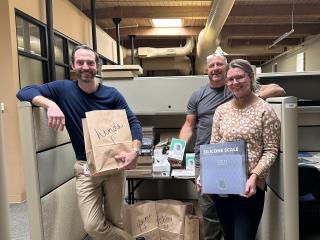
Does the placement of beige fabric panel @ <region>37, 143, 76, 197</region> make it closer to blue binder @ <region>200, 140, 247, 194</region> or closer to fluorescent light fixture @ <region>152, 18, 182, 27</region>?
blue binder @ <region>200, 140, 247, 194</region>

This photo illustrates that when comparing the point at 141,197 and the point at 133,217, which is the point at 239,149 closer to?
the point at 133,217

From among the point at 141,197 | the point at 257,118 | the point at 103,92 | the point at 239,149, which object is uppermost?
the point at 103,92

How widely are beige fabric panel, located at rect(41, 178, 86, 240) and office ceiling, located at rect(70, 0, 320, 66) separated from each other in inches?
178

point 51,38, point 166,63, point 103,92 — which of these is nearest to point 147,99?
point 103,92

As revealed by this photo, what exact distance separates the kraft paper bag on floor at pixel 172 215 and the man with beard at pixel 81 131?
549 millimetres

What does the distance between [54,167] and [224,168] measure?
1047 millimetres

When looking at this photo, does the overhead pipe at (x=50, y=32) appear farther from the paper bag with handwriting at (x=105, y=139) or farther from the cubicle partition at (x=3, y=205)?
the cubicle partition at (x=3, y=205)

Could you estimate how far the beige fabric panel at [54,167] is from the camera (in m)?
1.86

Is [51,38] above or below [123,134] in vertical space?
above

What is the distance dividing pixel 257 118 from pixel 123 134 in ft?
2.51

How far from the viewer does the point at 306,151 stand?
118 inches

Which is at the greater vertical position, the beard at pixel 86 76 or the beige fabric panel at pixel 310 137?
the beard at pixel 86 76

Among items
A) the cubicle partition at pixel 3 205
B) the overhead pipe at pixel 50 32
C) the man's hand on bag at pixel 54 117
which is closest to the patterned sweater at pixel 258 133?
the man's hand on bag at pixel 54 117

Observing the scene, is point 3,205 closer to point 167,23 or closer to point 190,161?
point 190,161
